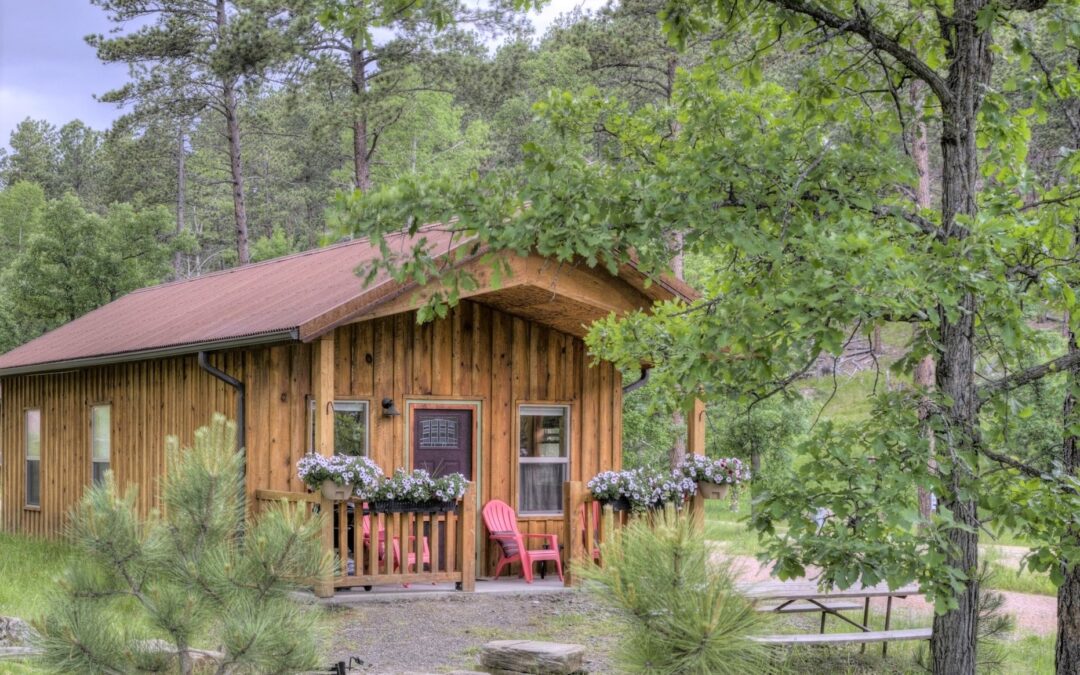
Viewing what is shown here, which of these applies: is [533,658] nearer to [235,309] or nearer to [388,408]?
[388,408]

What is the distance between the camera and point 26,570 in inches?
488

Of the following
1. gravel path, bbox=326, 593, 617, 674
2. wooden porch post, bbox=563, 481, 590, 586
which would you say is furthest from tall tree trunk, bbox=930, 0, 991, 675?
wooden porch post, bbox=563, 481, 590, 586

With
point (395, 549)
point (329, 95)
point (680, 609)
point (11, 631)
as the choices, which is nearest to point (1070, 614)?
point (680, 609)

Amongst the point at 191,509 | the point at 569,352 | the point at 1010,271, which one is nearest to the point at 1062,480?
the point at 1010,271

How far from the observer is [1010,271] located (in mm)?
5590

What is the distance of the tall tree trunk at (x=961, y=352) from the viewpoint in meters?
5.39

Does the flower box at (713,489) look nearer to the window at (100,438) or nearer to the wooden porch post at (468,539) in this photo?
the wooden porch post at (468,539)

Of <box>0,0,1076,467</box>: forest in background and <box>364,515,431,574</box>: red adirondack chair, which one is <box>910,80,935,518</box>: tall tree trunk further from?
<box>364,515,431,574</box>: red adirondack chair

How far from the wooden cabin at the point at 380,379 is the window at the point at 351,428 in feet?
0.05

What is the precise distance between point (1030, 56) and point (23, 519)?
15741 millimetres

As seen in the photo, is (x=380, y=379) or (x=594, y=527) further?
(x=594, y=527)

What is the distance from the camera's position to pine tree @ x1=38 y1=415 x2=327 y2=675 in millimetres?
4809

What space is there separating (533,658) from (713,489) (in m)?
5.30

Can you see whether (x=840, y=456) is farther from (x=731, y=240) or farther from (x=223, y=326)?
(x=223, y=326)
